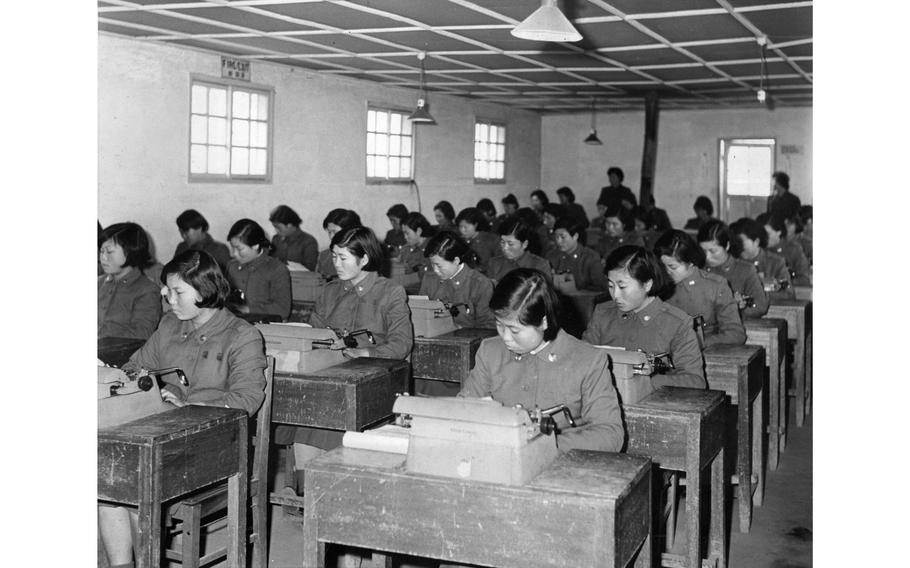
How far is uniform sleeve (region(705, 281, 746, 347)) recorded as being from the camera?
4238mm

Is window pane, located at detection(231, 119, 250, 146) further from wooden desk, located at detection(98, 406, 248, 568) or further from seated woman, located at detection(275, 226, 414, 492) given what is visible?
wooden desk, located at detection(98, 406, 248, 568)

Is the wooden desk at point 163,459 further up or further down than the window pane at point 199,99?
further down

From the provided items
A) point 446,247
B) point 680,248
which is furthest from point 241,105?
point 680,248

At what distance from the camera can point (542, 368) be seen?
8.96ft

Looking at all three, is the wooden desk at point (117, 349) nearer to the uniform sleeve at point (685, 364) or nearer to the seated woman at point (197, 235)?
the uniform sleeve at point (685, 364)

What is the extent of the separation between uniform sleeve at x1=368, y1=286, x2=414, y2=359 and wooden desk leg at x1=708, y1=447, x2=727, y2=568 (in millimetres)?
1435

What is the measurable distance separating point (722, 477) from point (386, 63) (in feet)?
17.3

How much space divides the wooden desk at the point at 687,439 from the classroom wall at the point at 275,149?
4.50m

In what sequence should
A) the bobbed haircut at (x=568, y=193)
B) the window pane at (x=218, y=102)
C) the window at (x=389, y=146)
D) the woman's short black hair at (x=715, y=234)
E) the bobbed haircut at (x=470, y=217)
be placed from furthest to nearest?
the bobbed haircut at (x=568, y=193)
the window at (x=389, y=146)
the bobbed haircut at (x=470, y=217)
the window pane at (x=218, y=102)
the woman's short black hair at (x=715, y=234)

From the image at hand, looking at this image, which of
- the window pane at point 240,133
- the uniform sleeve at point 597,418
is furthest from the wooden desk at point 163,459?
the window pane at point 240,133

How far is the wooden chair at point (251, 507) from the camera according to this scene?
A: 2.86 metres
